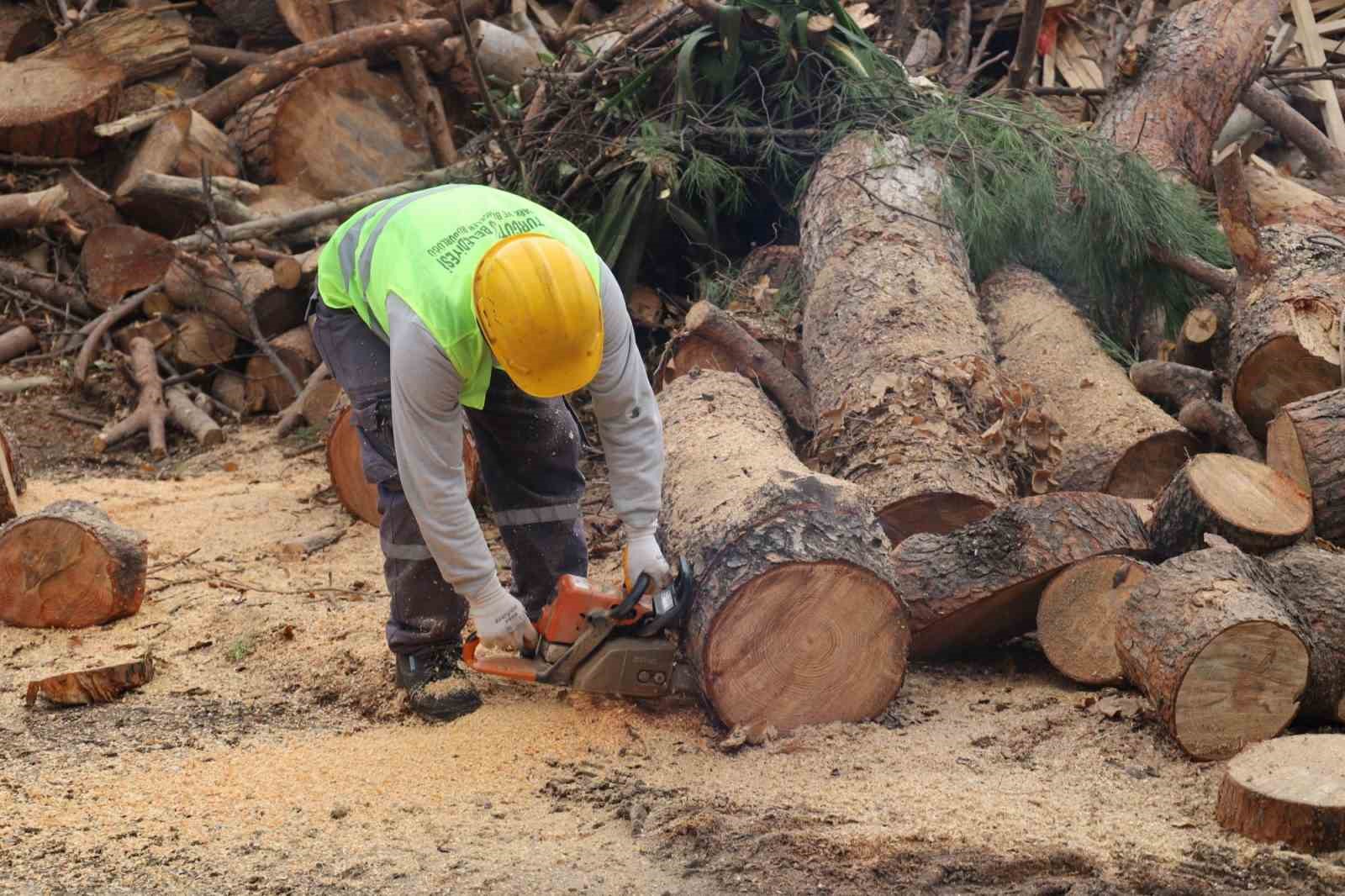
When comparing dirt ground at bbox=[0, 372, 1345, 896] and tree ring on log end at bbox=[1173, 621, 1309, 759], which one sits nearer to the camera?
dirt ground at bbox=[0, 372, 1345, 896]

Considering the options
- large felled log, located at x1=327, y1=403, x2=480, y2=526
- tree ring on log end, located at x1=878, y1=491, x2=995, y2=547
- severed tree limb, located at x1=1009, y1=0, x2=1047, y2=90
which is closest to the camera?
tree ring on log end, located at x1=878, y1=491, x2=995, y2=547

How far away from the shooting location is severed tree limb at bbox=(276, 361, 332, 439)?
6.70 m

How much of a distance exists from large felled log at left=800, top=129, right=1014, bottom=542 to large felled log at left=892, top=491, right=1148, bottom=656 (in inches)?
15.3

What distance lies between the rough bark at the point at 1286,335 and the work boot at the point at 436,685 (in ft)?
9.60

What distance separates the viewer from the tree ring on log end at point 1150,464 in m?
4.60

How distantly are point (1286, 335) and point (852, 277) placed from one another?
158 cm

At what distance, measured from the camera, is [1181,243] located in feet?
18.0

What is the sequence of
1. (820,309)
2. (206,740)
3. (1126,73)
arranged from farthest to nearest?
1. (1126,73)
2. (820,309)
3. (206,740)

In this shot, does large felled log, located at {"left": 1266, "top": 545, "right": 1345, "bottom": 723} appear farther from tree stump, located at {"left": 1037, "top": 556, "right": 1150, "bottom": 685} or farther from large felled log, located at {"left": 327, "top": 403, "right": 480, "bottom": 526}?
large felled log, located at {"left": 327, "top": 403, "right": 480, "bottom": 526}

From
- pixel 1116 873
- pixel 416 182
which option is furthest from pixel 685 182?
pixel 1116 873

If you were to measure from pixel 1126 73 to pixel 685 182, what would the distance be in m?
2.77

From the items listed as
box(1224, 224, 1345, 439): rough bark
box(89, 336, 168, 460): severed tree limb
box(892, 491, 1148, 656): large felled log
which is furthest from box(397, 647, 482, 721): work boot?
box(89, 336, 168, 460): severed tree limb

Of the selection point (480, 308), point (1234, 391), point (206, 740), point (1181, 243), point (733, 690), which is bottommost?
point (206, 740)

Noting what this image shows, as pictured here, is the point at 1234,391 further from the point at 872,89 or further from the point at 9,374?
the point at 9,374
